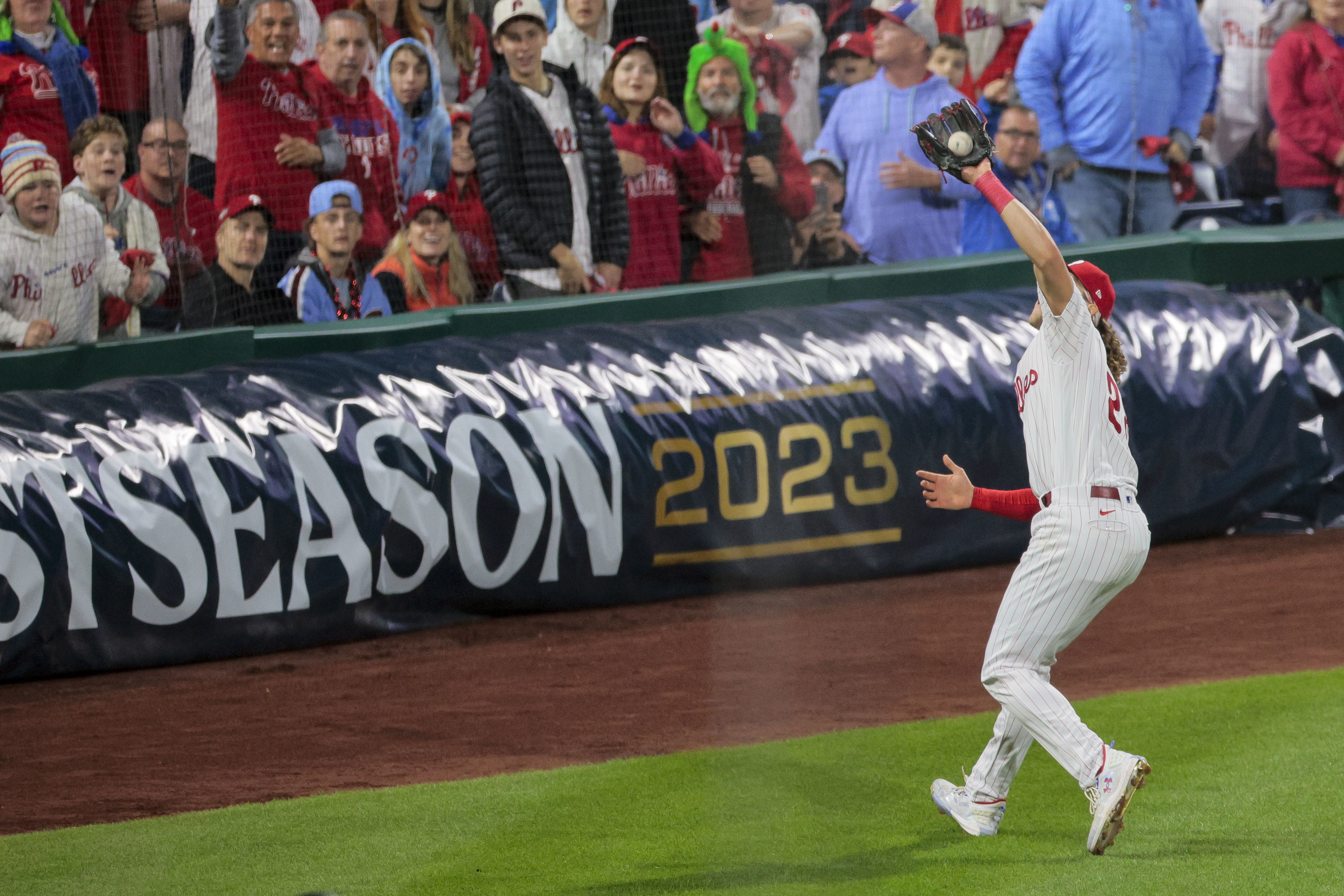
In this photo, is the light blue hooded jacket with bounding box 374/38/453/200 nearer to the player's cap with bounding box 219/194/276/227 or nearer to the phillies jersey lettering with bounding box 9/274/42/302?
the player's cap with bounding box 219/194/276/227

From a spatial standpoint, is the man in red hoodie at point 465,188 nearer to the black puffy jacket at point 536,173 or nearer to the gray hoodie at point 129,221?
the black puffy jacket at point 536,173

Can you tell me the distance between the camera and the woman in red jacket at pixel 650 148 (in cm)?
1066

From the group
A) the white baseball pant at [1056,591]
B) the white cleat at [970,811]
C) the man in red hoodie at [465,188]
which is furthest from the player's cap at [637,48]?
the white cleat at [970,811]

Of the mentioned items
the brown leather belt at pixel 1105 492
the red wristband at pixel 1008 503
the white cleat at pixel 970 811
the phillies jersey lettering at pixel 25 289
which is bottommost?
the white cleat at pixel 970 811

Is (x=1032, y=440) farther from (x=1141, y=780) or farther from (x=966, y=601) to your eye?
(x=966, y=601)

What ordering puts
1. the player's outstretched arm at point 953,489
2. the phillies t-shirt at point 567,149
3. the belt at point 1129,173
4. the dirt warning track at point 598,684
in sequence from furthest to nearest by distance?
the belt at point 1129,173
the phillies t-shirt at point 567,149
the dirt warning track at point 598,684
the player's outstretched arm at point 953,489

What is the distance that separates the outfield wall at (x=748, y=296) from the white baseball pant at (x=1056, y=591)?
5.83 metres

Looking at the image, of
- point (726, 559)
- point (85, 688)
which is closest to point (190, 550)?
point (85, 688)

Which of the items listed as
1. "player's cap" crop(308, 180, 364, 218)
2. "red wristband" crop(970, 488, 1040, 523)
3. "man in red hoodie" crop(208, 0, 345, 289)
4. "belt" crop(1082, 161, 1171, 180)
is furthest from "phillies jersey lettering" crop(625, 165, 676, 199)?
"red wristband" crop(970, 488, 1040, 523)

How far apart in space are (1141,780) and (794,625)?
4.54m

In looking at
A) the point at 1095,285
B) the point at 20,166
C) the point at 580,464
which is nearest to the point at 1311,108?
the point at 580,464

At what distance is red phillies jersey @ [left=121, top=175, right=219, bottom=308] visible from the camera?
31.7 feet

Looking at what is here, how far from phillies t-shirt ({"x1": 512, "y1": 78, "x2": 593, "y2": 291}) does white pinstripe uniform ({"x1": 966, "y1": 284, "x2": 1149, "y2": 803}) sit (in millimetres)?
5890

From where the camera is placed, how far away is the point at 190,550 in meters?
8.55
